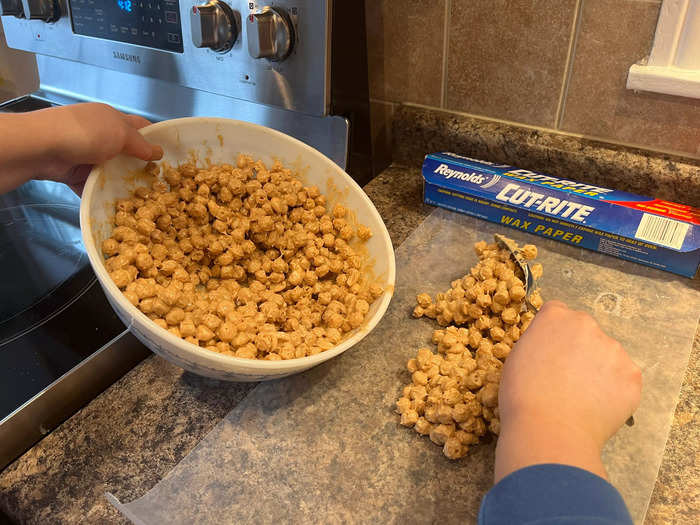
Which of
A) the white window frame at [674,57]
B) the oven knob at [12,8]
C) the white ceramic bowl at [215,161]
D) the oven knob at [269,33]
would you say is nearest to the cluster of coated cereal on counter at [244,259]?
the white ceramic bowl at [215,161]

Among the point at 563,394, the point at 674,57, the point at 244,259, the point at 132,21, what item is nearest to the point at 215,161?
the point at 244,259

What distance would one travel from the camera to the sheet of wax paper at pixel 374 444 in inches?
19.5

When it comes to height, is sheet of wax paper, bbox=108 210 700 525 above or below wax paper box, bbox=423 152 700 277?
below

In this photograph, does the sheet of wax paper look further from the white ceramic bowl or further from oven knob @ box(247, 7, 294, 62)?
oven knob @ box(247, 7, 294, 62)

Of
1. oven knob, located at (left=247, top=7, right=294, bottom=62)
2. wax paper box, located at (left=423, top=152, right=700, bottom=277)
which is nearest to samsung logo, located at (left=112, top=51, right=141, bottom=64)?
oven knob, located at (left=247, top=7, right=294, bottom=62)

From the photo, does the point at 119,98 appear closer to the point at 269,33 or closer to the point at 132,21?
the point at 132,21

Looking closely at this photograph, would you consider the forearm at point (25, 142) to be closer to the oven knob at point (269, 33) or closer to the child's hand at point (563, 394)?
the oven knob at point (269, 33)

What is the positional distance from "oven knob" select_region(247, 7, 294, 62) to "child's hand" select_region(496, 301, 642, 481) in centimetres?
49

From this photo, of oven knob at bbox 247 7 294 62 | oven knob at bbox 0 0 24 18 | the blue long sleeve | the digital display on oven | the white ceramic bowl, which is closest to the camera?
the blue long sleeve

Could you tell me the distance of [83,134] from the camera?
549mm

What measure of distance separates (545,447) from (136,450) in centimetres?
38

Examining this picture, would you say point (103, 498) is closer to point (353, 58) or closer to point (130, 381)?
point (130, 381)

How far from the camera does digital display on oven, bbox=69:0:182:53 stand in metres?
0.82

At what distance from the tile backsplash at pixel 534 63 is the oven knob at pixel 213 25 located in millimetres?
218
